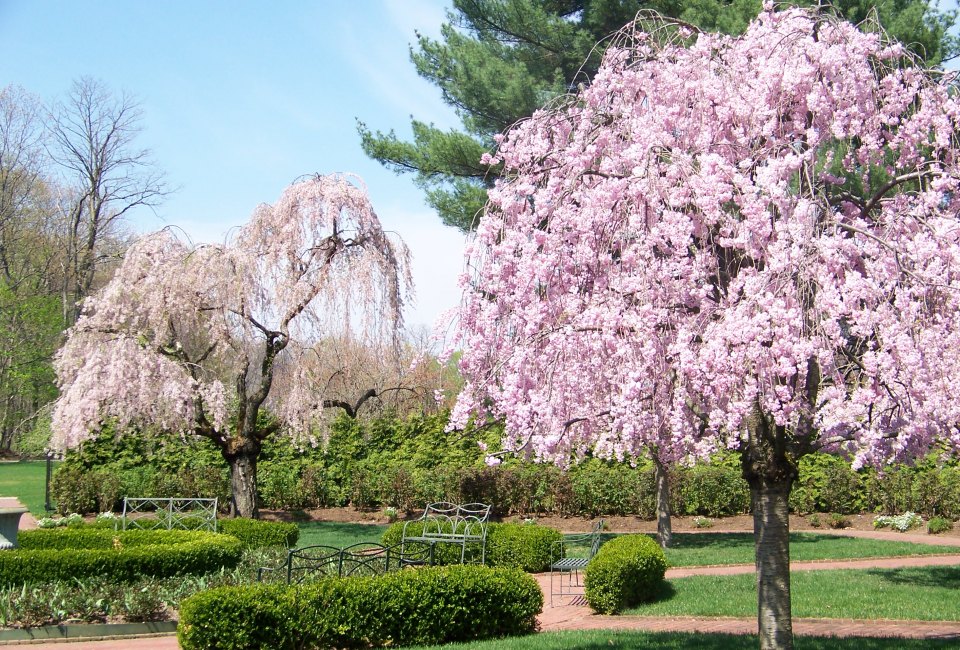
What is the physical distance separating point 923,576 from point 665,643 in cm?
583

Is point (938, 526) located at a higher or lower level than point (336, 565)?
higher

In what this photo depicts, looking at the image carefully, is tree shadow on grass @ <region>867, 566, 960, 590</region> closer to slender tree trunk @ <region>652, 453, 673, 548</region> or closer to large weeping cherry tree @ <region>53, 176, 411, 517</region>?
slender tree trunk @ <region>652, 453, 673, 548</region>

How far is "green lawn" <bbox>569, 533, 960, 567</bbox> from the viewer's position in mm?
13556

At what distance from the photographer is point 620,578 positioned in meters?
9.89

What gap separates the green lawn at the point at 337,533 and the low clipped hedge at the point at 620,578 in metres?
6.09

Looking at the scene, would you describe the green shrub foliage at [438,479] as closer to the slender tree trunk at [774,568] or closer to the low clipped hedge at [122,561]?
the low clipped hedge at [122,561]

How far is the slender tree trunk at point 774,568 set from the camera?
6.11m

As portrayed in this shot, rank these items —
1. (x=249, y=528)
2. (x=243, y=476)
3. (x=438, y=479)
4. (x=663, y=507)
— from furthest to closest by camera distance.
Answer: (x=438, y=479) < (x=243, y=476) < (x=663, y=507) < (x=249, y=528)

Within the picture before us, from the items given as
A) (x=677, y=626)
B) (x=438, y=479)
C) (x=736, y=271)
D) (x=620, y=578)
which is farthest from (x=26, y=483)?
(x=736, y=271)

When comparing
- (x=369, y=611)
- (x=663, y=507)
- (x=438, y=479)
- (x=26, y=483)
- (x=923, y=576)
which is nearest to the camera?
(x=369, y=611)

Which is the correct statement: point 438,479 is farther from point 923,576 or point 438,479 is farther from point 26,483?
point 26,483

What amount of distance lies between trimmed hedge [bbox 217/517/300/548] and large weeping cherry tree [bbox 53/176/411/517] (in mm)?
2168

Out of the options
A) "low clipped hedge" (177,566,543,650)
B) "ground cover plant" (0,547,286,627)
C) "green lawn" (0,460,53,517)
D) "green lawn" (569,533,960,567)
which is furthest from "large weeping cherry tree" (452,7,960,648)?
"green lawn" (0,460,53,517)

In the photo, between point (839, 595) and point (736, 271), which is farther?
point (839, 595)
